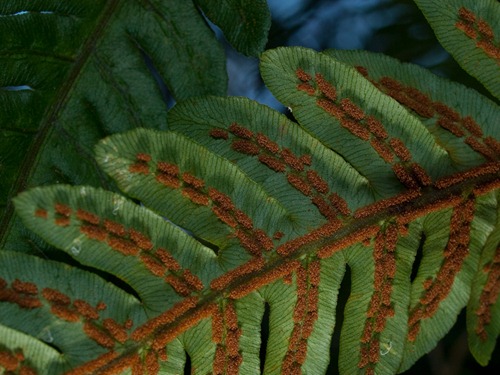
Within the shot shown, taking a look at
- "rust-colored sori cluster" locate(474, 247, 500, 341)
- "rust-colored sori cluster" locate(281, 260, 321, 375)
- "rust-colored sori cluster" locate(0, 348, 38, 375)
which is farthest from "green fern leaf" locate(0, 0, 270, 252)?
"rust-colored sori cluster" locate(474, 247, 500, 341)

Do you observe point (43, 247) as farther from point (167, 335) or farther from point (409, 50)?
point (409, 50)

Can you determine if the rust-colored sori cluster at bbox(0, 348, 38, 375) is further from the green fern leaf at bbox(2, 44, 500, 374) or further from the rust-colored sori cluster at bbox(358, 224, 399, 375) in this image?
the rust-colored sori cluster at bbox(358, 224, 399, 375)

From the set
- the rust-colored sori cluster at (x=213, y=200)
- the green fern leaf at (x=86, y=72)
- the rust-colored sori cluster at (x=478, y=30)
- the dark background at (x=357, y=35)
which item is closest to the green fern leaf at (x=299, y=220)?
the rust-colored sori cluster at (x=213, y=200)

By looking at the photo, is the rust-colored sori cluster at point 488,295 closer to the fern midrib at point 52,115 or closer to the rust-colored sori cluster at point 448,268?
the rust-colored sori cluster at point 448,268

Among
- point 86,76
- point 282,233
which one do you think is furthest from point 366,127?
point 86,76

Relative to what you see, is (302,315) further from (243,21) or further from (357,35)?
(357,35)

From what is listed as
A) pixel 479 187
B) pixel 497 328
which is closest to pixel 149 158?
pixel 479 187

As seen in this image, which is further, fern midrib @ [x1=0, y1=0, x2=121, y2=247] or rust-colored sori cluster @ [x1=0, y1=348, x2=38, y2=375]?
fern midrib @ [x1=0, y1=0, x2=121, y2=247]
